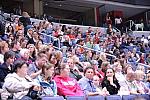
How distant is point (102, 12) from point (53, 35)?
9231mm

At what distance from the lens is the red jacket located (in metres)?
4.68

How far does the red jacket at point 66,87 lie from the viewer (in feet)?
15.4

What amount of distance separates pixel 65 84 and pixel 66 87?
0.05 m

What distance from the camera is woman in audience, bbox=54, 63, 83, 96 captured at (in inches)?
184

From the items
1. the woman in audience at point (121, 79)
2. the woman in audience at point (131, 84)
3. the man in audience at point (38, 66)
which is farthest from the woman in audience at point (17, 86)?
the woman in audience at point (131, 84)

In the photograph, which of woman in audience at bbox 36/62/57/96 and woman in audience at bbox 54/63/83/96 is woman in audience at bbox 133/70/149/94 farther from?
woman in audience at bbox 36/62/57/96

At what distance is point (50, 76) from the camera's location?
454 cm

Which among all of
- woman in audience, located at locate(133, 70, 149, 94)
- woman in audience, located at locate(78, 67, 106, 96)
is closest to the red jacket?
woman in audience, located at locate(78, 67, 106, 96)

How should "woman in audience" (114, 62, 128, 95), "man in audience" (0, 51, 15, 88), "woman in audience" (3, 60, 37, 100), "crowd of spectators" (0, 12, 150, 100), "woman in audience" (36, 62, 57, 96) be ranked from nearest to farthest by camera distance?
"woman in audience" (3, 60, 37, 100) → "crowd of spectators" (0, 12, 150, 100) → "man in audience" (0, 51, 15, 88) → "woman in audience" (36, 62, 57, 96) → "woman in audience" (114, 62, 128, 95)

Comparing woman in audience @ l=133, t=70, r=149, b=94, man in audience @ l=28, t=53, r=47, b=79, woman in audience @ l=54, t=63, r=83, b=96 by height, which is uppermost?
man in audience @ l=28, t=53, r=47, b=79

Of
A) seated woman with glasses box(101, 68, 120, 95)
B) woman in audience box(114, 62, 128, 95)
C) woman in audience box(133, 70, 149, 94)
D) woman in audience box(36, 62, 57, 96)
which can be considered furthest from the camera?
woman in audience box(133, 70, 149, 94)

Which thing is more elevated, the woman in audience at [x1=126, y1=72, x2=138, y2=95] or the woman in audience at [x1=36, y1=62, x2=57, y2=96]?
the woman in audience at [x1=36, y1=62, x2=57, y2=96]

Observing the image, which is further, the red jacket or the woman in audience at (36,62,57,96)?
the red jacket

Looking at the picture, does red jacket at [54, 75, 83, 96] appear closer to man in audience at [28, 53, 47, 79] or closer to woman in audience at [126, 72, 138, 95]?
man in audience at [28, 53, 47, 79]
